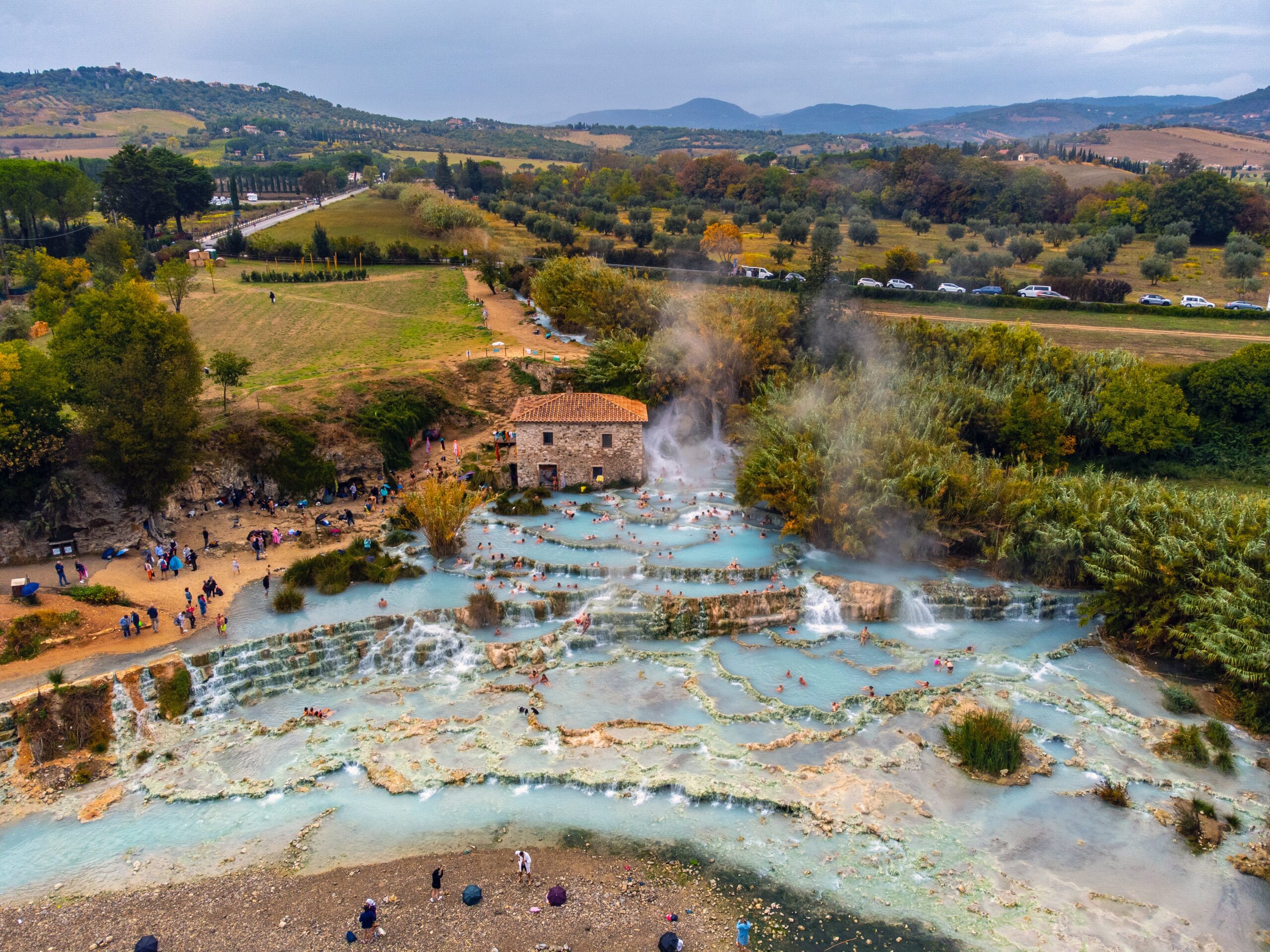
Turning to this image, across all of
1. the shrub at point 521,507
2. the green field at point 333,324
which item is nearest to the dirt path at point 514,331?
the green field at point 333,324

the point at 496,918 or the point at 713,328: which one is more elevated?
the point at 713,328

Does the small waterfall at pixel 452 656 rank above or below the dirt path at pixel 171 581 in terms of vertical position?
below

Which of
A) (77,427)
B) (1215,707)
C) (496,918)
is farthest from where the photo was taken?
(77,427)

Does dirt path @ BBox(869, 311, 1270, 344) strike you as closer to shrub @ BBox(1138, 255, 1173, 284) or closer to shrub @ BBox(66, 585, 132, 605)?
shrub @ BBox(1138, 255, 1173, 284)

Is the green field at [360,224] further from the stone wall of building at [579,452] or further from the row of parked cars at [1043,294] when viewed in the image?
the stone wall of building at [579,452]

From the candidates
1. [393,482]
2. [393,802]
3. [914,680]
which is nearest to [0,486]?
[393,482]

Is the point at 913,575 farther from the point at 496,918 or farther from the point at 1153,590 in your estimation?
the point at 496,918
